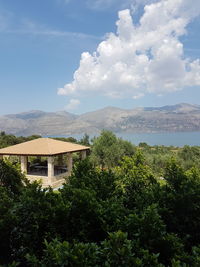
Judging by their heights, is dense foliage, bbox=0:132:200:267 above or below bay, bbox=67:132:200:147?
above

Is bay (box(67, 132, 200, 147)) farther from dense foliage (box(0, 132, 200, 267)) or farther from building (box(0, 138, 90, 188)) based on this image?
dense foliage (box(0, 132, 200, 267))

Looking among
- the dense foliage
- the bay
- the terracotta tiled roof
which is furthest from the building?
the dense foliage

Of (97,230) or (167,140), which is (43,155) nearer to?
(97,230)

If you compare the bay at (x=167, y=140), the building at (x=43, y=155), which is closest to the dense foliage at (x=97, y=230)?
the building at (x=43, y=155)

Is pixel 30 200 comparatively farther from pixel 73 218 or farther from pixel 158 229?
pixel 158 229

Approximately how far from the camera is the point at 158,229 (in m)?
4.38

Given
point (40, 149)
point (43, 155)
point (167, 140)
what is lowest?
point (167, 140)

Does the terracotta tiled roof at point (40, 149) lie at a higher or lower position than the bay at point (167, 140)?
higher

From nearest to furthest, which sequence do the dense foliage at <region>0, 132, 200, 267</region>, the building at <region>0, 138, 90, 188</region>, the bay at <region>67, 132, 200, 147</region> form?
the dense foliage at <region>0, 132, 200, 267</region>
the building at <region>0, 138, 90, 188</region>
the bay at <region>67, 132, 200, 147</region>

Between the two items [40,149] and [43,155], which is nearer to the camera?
[43,155]

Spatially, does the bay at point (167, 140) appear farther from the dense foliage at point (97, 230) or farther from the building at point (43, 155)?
the dense foliage at point (97, 230)

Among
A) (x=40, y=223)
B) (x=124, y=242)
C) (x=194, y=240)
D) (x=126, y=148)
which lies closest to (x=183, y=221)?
(x=194, y=240)

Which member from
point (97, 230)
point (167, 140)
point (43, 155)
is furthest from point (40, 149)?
point (167, 140)

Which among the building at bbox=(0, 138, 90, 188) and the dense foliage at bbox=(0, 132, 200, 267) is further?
the building at bbox=(0, 138, 90, 188)
